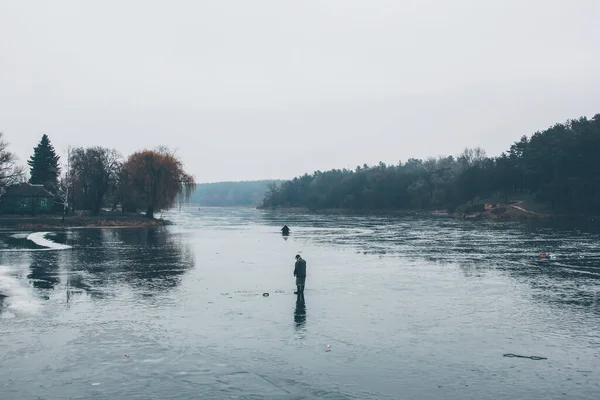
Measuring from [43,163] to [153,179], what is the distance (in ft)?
133

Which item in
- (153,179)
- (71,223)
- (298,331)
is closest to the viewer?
(298,331)

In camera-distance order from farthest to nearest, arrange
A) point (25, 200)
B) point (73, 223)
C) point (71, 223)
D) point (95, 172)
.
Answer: point (25, 200) < point (95, 172) < point (73, 223) < point (71, 223)

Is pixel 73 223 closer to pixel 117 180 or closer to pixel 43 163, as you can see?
pixel 117 180

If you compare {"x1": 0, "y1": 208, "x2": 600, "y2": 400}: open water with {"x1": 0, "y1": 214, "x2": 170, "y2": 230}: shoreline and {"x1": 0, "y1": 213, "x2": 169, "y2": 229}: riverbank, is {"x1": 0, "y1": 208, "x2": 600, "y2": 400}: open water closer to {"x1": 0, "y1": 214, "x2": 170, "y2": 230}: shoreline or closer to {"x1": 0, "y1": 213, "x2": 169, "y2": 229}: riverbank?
{"x1": 0, "y1": 214, "x2": 170, "y2": 230}: shoreline

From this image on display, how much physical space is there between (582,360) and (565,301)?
29.0 ft

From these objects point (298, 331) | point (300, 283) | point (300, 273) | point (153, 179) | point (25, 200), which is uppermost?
point (153, 179)

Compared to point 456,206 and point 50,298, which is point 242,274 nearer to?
point 50,298

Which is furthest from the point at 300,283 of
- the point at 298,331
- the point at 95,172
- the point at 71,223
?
the point at 95,172

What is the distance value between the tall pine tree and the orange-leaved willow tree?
30231 mm

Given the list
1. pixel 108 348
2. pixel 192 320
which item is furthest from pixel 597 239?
pixel 108 348

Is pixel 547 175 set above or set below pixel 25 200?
above

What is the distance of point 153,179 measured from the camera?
94.0 m

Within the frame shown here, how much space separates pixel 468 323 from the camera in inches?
744

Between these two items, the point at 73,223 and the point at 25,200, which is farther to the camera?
the point at 25,200
